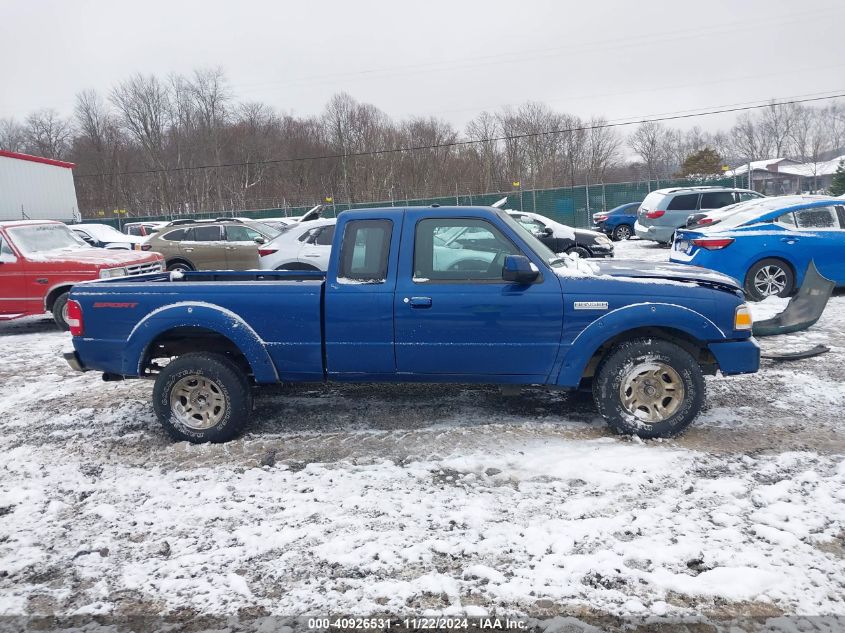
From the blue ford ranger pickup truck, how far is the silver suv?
578 inches

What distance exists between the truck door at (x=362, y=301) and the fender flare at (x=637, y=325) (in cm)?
143

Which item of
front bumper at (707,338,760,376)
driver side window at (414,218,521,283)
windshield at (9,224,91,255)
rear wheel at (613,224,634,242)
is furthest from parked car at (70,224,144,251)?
front bumper at (707,338,760,376)

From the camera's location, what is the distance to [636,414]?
470 cm

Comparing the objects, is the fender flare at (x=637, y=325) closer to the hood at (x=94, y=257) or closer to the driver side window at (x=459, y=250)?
the driver side window at (x=459, y=250)

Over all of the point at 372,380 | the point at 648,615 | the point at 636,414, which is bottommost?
the point at 648,615

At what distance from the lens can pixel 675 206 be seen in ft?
61.0

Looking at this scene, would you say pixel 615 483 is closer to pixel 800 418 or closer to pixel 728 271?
pixel 800 418

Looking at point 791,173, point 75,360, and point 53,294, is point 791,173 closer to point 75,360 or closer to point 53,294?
point 53,294

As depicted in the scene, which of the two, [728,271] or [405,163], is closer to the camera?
[728,271]

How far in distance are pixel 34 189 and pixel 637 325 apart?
40.2 meters

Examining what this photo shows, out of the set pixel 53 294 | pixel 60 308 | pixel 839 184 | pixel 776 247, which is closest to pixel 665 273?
pixel 776 247

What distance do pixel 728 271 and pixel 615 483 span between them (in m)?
6.58

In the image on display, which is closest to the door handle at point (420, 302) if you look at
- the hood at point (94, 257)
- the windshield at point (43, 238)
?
the hood at point (94, 257)

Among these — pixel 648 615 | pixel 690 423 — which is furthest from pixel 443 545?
pixel 690 423
